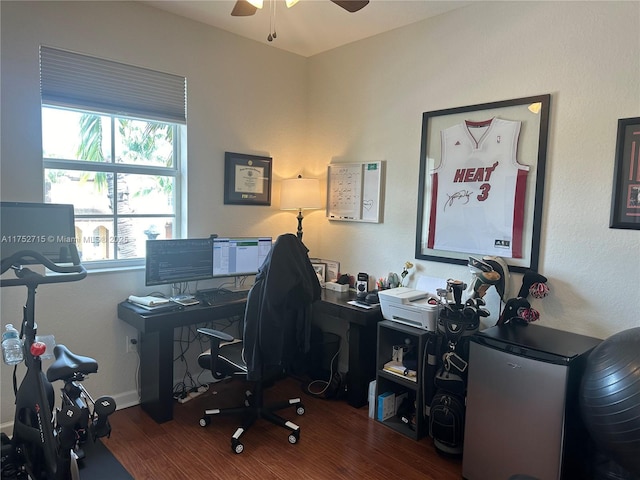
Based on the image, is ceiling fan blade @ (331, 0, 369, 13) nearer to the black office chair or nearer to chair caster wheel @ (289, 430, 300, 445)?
the black office chair

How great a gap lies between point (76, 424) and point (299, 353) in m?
1.24

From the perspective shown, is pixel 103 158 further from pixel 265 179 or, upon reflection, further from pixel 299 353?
pixel 299 353

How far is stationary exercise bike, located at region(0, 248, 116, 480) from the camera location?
176 cm

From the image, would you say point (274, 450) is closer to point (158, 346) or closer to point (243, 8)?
point (158, 346)

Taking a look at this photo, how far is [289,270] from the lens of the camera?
2447 millimetres

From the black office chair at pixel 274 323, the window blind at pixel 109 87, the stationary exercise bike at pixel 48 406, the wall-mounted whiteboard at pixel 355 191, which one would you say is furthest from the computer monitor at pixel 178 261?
the wall-mounted whiteboard at pixel 355 191

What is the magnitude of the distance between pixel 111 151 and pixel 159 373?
1.50 meters

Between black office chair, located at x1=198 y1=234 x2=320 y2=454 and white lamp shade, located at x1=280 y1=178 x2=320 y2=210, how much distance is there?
42.5 inches

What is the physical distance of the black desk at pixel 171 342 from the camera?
2.75m

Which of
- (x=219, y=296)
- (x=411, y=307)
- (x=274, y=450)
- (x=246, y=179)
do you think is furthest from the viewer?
(x=246, y=179)

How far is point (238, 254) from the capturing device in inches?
132

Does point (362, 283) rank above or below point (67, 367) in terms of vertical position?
above

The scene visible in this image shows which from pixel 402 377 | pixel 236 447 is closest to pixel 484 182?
pixel 402 377

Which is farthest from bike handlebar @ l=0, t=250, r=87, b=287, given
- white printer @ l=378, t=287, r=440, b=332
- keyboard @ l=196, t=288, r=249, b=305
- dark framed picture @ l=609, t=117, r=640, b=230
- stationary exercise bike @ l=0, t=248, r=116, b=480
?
dark framed picture @ l=609, t=117, r=640, b=230
